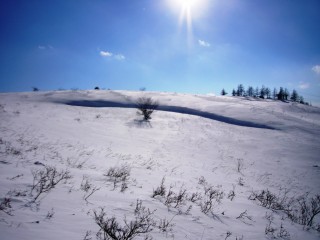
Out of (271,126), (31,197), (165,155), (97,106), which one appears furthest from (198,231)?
(97,106)

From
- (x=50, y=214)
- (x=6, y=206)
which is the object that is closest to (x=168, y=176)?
(x=50, y=214)

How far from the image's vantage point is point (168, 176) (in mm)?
7551

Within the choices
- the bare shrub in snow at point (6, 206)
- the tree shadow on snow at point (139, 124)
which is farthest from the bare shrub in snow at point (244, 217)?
the tree shadow on snow at point (139, 124)

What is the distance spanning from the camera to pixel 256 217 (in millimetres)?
4527

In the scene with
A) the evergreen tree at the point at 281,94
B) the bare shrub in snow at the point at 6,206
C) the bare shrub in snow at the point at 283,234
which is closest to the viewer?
the bare shrub in snow at the point at 6,206

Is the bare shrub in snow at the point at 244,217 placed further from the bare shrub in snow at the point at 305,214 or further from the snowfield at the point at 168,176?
the bare shrub in snow at the point at 305,214

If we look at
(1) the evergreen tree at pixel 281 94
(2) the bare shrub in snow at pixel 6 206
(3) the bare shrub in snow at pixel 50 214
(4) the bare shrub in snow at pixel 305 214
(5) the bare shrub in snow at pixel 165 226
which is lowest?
(4) the bare shrub in snow at pixel 305 214

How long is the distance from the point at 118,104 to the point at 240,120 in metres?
17.9

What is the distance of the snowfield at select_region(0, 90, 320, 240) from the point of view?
312 centimetres

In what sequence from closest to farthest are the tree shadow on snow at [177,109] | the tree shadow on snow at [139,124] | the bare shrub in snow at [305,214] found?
the bare shrub in snow at [305,214]
the tree shadow on snow at [139,124]
the tree shadow on snow at [177,109]

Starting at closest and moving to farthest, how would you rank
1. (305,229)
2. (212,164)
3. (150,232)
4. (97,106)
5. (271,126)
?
(150,232) < (305,229) < (212,164) < (271,126) < (97,106)

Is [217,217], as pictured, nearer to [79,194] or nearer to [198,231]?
[198,231]

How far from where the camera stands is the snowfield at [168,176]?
123 inches

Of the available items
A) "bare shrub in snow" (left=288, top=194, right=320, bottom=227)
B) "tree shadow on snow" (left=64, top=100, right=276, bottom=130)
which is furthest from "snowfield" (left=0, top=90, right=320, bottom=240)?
"tree shadow on snow" (left=64, top=100, right=276, bottom=130)
